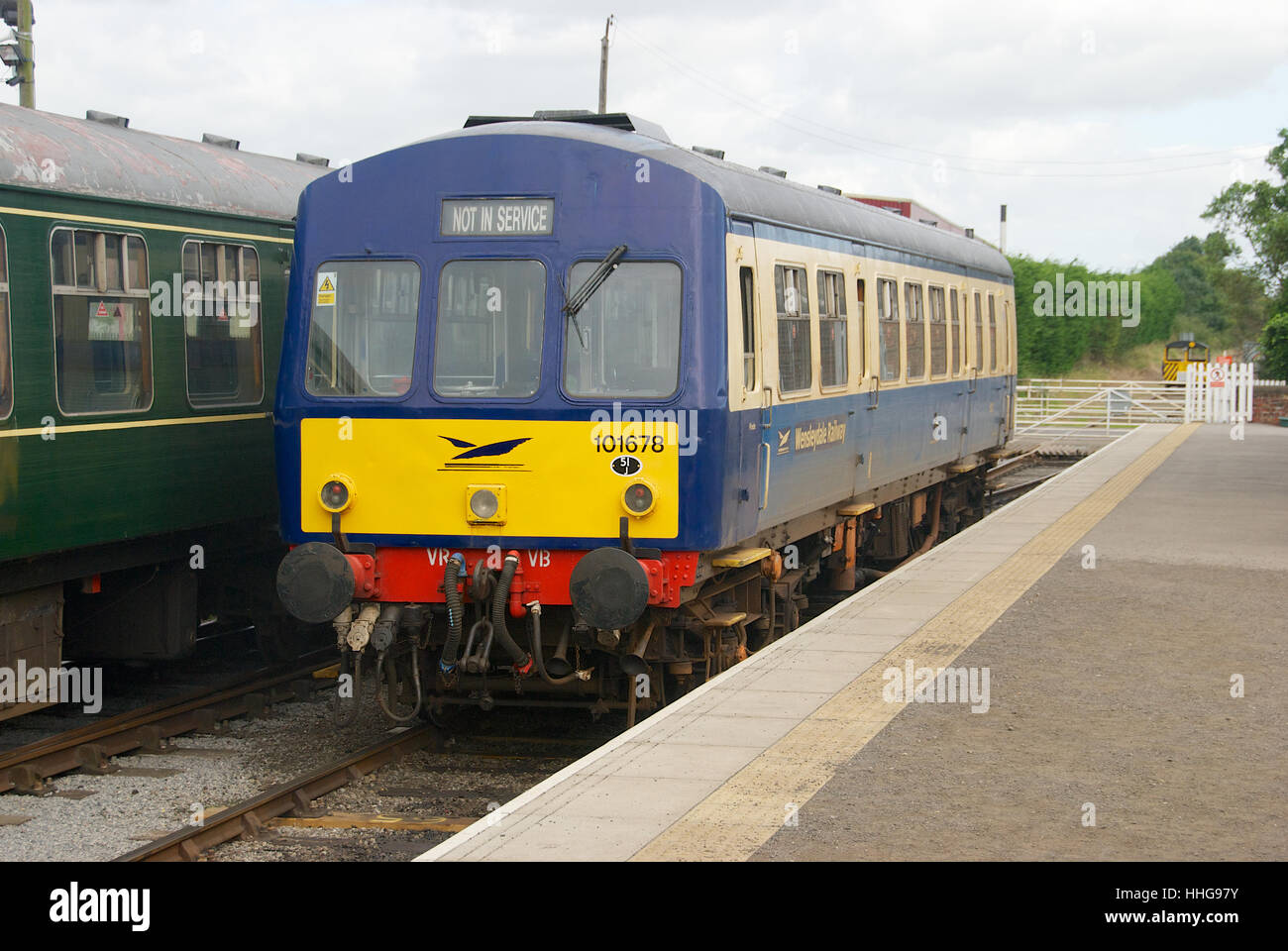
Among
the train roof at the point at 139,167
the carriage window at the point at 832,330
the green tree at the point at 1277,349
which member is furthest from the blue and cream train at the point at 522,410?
the green tree at the point at 1277,349

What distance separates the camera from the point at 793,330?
34.0 ft

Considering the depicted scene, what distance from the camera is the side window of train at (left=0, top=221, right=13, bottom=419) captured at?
8766 mm

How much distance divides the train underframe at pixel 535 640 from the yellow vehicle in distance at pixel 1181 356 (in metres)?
43.0

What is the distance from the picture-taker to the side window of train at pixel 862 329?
40.1 feet

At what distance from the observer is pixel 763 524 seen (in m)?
9.77

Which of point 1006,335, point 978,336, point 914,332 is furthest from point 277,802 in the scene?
point 1006,335

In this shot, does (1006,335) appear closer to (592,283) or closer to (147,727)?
(592,283)

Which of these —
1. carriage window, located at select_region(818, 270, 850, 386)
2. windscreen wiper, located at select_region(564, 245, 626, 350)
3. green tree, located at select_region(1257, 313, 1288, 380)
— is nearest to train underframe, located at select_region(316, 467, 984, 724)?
windscreen wiper, located at select_region(564, 245, 626, 350)

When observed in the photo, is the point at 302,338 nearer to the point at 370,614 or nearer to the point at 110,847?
the point at 370,614

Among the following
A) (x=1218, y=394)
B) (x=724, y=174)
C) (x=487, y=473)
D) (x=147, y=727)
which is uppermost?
(x=724, y=174)

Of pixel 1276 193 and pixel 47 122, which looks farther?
pixel 1276 193

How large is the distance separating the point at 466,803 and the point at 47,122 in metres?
4.91

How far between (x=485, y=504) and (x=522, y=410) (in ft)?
1.81

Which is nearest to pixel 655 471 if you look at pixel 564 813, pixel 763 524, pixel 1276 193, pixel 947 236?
pixel 763 524
